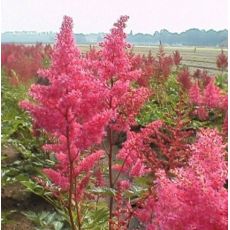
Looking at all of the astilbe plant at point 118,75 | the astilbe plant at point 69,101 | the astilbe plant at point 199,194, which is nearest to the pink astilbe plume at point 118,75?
the astilbe plant at point 118,75

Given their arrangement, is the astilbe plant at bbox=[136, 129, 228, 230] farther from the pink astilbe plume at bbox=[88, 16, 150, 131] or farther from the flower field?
the pink astilbe plume at bbox=[88, 16, 150, 131]

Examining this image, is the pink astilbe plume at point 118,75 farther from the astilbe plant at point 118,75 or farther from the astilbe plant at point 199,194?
the astilbe plant at point 199,194

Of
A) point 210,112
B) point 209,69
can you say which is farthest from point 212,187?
point 209,69

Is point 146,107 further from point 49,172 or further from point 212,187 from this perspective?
point 212,187

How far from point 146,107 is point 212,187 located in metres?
6.25

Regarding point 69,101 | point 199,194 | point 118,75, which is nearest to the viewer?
point 199,194

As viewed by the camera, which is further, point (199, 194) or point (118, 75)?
point (118, 75)

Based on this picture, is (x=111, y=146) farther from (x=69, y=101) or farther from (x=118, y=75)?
(x=69, y=101)

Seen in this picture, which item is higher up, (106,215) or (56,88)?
(56,88)

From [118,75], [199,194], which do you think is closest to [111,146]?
[118,75]

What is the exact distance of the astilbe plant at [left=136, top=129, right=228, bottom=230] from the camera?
1.36 m

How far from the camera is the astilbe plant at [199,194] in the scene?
1.36 meters

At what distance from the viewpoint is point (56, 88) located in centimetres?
177

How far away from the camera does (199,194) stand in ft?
4.54
